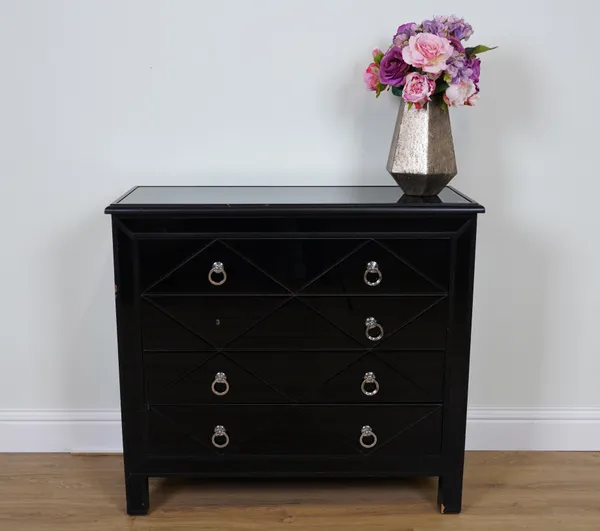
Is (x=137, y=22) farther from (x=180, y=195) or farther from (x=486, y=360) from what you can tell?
(x=486, y=360)

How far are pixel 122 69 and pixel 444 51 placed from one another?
1023 millimetres

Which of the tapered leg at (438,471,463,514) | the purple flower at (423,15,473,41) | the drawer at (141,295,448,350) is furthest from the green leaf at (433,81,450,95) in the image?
the tapered leg at (438,471,463,514)

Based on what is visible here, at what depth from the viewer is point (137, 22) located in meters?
2.38

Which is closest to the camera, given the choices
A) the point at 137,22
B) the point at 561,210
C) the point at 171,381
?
the point at 171,381

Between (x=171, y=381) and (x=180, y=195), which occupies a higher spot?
(x=180, y=195)

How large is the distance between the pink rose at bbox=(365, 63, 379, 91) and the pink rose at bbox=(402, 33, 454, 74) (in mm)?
180

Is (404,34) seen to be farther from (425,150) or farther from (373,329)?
(373,329)

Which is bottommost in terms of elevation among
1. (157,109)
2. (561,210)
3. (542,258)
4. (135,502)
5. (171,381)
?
(135,502)

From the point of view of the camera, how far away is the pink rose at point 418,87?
6.82 feet

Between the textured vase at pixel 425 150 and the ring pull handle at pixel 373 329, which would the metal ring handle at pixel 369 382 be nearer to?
the ring pull handle at pixel 373 329

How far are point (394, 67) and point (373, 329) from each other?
0.74 m

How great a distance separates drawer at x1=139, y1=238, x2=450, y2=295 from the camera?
2090 mm

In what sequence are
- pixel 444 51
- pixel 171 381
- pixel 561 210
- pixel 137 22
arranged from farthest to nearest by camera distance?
pixel 561 210
pixel 137 22
pixel 171 381
pixel 444 51

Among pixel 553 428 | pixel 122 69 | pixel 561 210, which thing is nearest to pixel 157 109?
pixel 122 69
